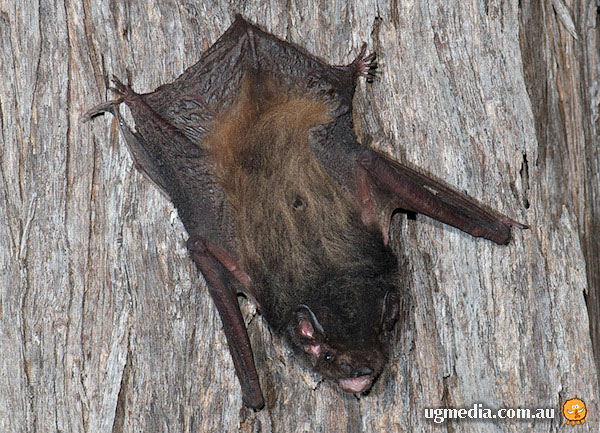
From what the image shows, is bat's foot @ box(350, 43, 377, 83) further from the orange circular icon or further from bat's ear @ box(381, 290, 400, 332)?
the orange circular icon

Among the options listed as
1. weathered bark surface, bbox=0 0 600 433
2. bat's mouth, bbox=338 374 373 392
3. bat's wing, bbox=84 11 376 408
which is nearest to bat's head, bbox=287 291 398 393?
bat's mouth, bbox=338 374 373 392

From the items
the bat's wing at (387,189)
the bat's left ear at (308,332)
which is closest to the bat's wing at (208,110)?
the bat's wing at (387,189)

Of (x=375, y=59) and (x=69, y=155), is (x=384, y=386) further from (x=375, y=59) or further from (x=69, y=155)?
(x=69, y=155)

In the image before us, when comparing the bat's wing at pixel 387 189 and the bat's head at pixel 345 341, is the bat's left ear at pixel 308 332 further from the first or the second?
the bat's wing at pixel 387 189

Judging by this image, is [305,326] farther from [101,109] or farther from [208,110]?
[101,109]

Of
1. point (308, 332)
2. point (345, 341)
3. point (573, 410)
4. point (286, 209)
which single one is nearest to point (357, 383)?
point (345, 341)
